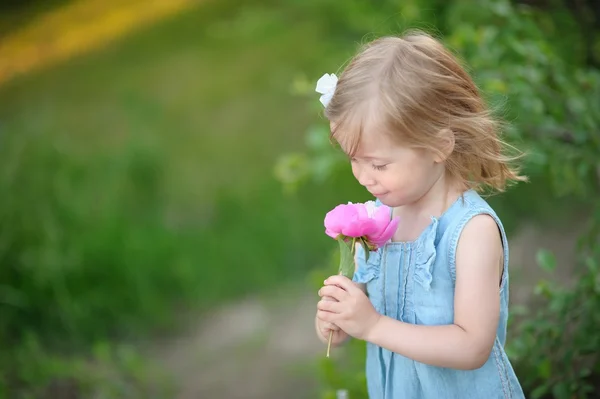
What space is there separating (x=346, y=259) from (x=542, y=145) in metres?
1.26

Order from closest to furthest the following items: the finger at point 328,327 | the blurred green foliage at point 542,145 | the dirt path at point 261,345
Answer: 1. the finger at point 328,327
2. the blurred green foliage at point 542,145
3. the dirt path at point 261,345

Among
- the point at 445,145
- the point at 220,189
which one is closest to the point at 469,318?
the point at 445,145

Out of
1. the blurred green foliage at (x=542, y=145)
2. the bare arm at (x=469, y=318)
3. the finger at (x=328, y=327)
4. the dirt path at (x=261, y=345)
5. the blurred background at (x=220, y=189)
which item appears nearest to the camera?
the bare arm at (x=469, y=318)

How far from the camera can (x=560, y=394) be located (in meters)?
2.12

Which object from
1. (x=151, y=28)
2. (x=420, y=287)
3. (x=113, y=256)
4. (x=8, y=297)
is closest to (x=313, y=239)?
(x=113, y=256)

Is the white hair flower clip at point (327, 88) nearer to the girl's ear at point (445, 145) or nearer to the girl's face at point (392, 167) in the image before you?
the girl's face at point (392, 167)

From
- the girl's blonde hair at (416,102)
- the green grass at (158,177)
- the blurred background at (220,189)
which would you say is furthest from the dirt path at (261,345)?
the girl's blonde hair at (416,102)

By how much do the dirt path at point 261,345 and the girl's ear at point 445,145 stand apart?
4.45 feet

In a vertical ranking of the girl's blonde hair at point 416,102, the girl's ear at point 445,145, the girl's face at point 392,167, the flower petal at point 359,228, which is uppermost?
the girl's blonde hair at point 416,102

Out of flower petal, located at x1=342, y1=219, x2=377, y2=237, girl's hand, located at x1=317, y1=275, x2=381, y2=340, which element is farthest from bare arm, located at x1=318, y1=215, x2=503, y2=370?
flower petal, located at x1=342, y1=219, x2=377, y2=237

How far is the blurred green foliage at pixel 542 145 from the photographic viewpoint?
2260 mm

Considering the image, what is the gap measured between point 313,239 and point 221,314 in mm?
615

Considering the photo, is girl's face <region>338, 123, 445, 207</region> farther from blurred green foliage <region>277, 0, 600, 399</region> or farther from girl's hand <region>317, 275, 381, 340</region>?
blurred green foliage <region>277, 0, 600, 399</region>

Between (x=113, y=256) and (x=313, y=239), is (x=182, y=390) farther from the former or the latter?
(x=313, y=239)
